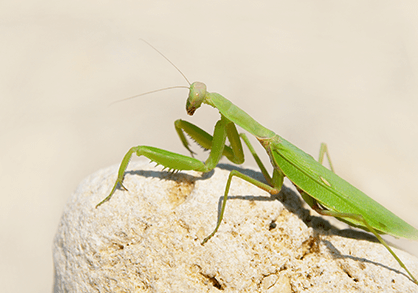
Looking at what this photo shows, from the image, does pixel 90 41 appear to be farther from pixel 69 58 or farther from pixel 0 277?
pixel 0 277

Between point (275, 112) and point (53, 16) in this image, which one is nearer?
point (275, 112)

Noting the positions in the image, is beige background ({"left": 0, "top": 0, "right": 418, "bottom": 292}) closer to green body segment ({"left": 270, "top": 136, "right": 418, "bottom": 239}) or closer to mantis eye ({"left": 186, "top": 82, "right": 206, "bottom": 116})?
green body segment ({"left": 270, "top": 136, "right": 418, "bottom": 239})

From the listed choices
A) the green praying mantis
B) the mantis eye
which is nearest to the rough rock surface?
the green praying mantis

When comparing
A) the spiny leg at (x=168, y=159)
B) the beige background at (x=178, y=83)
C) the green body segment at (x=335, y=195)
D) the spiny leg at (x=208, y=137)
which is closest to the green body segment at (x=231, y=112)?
the spiny leg at (x=208, y=137)

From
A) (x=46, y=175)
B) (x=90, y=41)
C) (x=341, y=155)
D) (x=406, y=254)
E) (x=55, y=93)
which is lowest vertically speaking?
(x=406, y=254)

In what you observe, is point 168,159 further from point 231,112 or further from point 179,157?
point 231,112

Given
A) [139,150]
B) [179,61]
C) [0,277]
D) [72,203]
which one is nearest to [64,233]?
[72,203]
